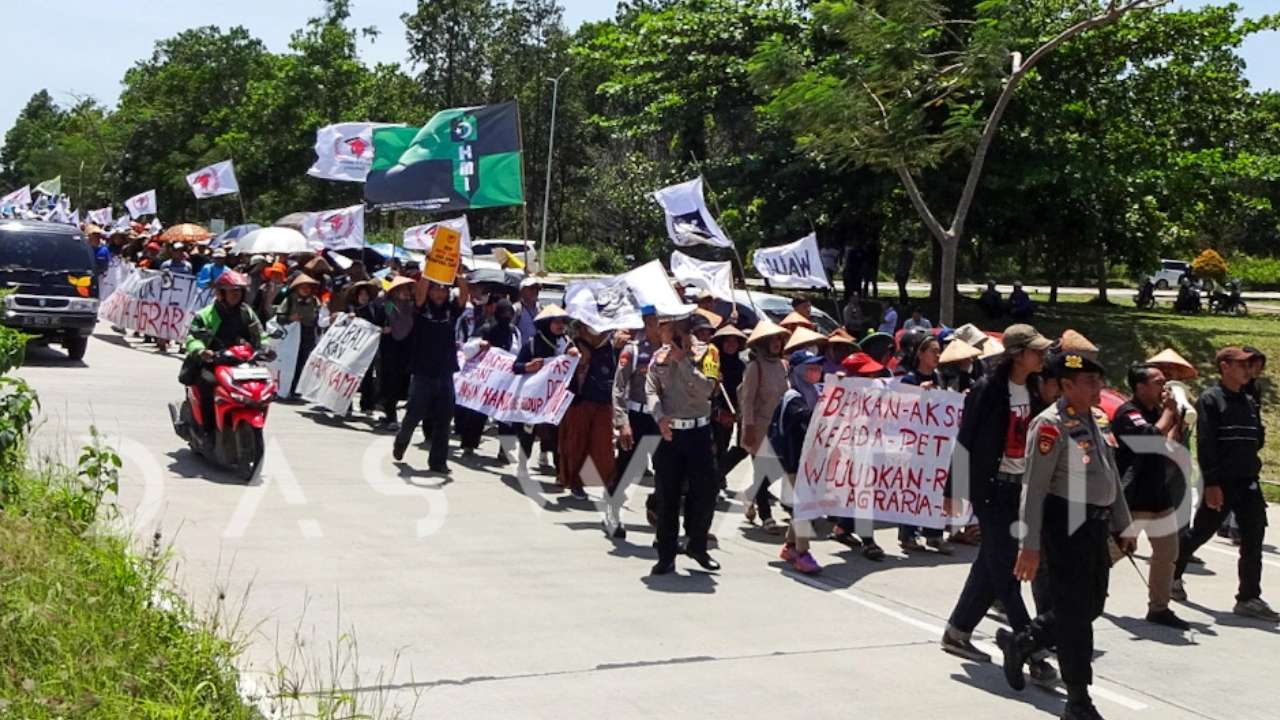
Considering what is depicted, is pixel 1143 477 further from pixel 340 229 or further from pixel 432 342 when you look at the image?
pixel 340 229

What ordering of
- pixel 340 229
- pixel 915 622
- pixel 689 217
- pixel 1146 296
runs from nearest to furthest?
pixel 915 622
pixel 689 217
pixel 340 229
pixel 1146 296

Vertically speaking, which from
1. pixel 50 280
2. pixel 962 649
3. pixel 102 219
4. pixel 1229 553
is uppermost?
pixel 102 219

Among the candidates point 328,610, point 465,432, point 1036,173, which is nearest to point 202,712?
point 328,610

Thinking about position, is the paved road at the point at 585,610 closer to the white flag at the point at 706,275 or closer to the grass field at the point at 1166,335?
the white flag at the point at 706,275

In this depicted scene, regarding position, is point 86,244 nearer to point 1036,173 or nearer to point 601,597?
point 601,597

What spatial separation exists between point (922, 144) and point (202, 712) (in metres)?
16.1

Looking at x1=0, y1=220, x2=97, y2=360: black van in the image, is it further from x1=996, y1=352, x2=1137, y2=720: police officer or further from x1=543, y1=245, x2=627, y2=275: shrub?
x1=543, y1=245, x2=627, y2=275: shrub

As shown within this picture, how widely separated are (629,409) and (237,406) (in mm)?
3230

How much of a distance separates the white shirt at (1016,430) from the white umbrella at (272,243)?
48.5ft

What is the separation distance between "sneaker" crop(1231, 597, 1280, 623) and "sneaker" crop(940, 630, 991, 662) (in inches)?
101

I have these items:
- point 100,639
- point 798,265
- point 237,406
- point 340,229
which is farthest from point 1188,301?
point 100,639

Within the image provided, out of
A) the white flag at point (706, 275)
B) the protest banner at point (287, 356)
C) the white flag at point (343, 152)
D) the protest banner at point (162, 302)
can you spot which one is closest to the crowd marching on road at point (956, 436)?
the protest banner at point (287, 356)

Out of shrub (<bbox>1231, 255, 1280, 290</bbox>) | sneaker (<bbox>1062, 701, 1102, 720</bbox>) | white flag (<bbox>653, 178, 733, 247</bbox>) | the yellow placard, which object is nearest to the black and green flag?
white flag (<bbox>653, 178, 733, 247</bbox>)

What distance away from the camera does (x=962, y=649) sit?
728cm
